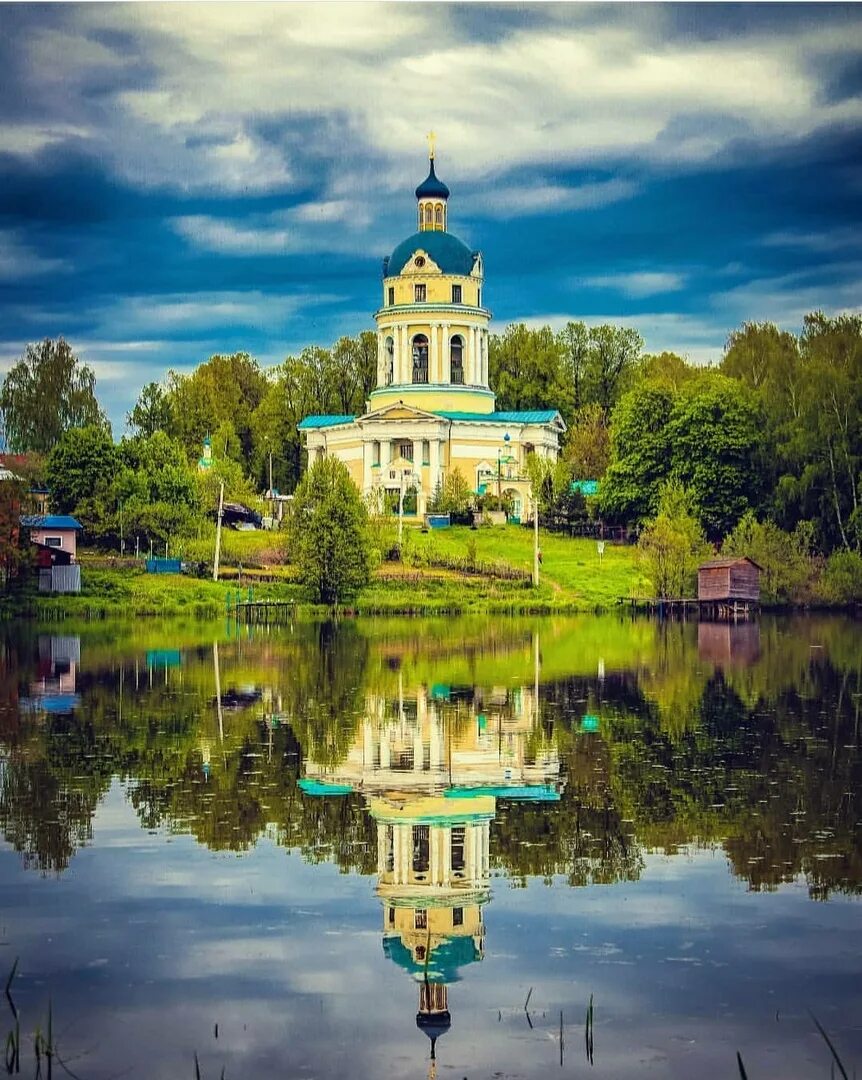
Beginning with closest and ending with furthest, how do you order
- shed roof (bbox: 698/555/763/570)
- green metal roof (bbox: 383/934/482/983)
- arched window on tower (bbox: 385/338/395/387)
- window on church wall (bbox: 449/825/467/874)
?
green metal roof (bbox: 383/934/482/983), window on church wall (bbox: 449/825/467/874), shed roof (bbox: 698/555/763/570), arched window on tower (bbox: 385/338/395/387)

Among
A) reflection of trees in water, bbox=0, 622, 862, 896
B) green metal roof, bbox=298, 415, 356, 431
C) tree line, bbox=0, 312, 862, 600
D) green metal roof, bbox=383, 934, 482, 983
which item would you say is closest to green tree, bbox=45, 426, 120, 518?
tree line, bbox=0, 312, 862, 600

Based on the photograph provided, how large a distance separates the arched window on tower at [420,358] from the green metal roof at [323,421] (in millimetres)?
4460

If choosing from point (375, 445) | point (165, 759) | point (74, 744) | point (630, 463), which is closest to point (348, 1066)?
point (165, 759)

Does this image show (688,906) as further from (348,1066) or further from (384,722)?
(384,722)

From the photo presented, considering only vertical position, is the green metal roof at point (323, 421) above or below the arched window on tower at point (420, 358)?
below

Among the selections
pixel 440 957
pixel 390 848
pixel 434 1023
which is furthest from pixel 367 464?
pixel 434 1023

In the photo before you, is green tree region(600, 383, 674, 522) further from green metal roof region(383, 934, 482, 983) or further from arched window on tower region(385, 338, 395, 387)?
green metal roof region(383, 934, 482, 983)

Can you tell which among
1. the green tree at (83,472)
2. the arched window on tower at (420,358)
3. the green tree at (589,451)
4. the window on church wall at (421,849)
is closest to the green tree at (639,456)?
the green tree at (589,451)

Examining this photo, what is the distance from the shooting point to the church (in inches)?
3688

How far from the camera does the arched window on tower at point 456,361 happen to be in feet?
323

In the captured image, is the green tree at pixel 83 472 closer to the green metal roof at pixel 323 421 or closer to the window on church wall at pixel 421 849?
the green metal roof at pixel 323 421

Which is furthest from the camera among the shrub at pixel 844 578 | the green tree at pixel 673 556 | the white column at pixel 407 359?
the white column at pixel 407 359

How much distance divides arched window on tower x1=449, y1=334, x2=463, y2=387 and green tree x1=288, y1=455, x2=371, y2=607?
121 feet

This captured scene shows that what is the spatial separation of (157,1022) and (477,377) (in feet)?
292
